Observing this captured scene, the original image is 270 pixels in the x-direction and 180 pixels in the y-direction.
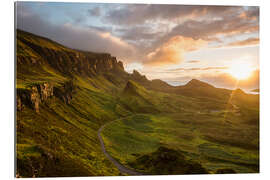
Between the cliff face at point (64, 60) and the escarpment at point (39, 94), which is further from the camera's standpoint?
the cliff face at point (64, 60)

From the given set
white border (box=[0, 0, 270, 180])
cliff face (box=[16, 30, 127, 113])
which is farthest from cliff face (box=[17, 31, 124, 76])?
white border (box=[0, 0, 270, 180])

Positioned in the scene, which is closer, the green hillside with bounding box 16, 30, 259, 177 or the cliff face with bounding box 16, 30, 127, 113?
the green hillside with bounding box 16, 30, 259, 177

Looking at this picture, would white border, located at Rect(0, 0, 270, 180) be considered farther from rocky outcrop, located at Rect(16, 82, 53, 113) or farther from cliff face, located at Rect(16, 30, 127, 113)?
rocky outcrop, located at Rect(16, 82, 53, 113)

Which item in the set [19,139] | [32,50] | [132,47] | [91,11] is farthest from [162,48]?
[32,50]

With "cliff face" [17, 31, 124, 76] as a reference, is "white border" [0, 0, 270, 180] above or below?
below

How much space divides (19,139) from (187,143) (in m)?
38.2

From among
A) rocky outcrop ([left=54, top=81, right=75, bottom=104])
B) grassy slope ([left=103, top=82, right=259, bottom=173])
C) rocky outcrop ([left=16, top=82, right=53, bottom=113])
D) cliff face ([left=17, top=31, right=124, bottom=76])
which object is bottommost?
grassy slope ([left=103, top=82, right=259, bottom=173])

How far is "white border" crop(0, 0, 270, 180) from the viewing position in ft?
78.7
